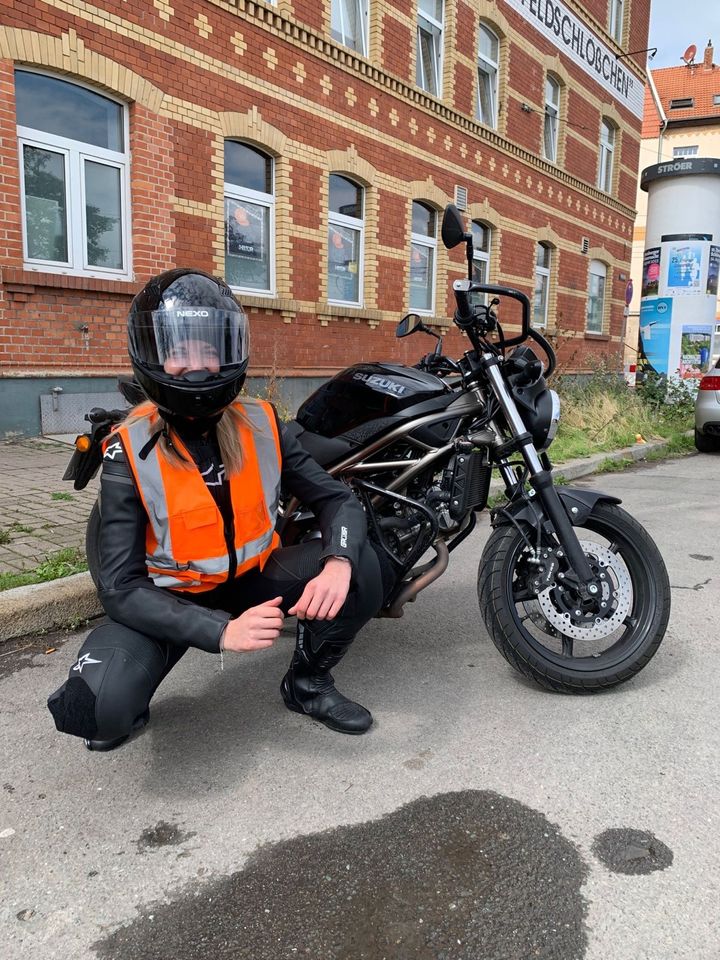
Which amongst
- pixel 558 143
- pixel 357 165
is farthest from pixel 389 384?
pixel 558 143

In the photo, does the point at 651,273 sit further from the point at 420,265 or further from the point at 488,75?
the point at 488,75

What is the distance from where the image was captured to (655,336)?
1362 cm

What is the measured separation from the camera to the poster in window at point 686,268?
43.7 ft

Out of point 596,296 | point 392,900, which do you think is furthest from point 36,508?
point 596,296

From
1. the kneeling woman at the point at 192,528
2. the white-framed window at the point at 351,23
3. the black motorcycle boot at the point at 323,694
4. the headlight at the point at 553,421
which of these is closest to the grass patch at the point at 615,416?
the headlight at the point at 553,421

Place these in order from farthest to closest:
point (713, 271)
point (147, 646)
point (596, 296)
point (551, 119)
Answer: point (596, 296) → point (551, 119) → point (713, 271) → point (147, 646)

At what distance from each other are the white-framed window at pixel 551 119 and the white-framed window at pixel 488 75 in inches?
93.3

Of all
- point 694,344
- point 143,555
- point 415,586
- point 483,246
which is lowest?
point 415,586

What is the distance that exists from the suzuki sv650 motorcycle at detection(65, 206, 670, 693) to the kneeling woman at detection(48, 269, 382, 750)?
0.41 metres

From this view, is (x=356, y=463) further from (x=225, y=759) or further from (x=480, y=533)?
(x=480, y=533)

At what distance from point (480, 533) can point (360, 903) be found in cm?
379

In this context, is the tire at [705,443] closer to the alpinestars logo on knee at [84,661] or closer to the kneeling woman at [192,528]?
the kneeling woman at [192,528]

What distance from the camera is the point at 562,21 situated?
16344 mm

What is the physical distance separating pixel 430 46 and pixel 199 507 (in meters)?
12.8
